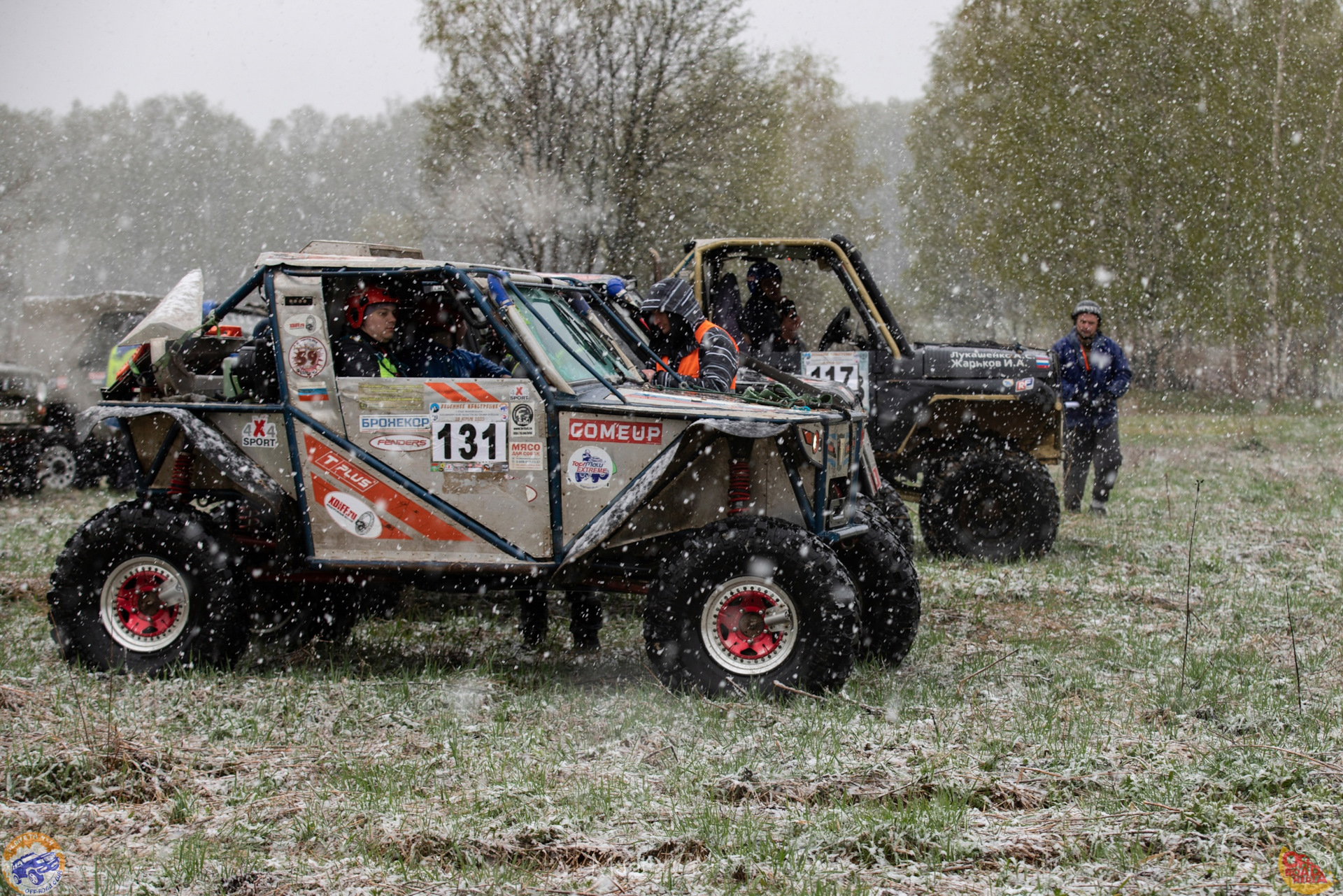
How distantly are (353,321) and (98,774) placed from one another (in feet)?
8.30

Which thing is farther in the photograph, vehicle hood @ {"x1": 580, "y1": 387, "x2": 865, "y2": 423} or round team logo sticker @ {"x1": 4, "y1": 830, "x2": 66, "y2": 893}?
vehicle hood @ {"x1": 580, "y1": 387, "x2": 865, "y2": 423}

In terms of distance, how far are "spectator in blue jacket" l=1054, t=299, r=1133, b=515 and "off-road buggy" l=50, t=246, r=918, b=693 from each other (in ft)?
19.2

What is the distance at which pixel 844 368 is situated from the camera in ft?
30.4

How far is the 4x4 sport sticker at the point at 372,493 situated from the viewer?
234 inches

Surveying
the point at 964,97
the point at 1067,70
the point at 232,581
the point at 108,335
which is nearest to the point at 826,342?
the point at 232,581

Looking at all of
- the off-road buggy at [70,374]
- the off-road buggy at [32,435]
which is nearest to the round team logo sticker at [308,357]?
the off-road buggy at [70,374]

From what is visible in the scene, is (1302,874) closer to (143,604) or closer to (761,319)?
(143,604)

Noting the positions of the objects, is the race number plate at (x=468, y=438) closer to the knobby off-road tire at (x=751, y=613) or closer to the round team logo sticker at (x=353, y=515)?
the round team logo sticker at (x=353, y=515)

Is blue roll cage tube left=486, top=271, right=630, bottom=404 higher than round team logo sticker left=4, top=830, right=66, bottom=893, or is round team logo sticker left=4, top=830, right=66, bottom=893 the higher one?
blue roll cage tube left=486, top=271, right=630, bottom=404

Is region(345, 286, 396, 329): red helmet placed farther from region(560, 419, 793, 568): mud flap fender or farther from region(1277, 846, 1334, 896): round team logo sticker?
region(1277, 846, 1334, 896): round team logo sticker

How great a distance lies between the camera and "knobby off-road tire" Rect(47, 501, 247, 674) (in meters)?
6.04

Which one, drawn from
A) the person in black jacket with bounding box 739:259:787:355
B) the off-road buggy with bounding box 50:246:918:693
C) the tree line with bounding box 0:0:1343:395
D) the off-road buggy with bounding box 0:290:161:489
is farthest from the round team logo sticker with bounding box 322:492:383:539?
the tree line with bounding box 0:0:1343:395

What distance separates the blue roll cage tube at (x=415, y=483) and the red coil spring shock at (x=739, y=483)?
21 cm

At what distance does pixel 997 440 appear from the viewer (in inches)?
382
